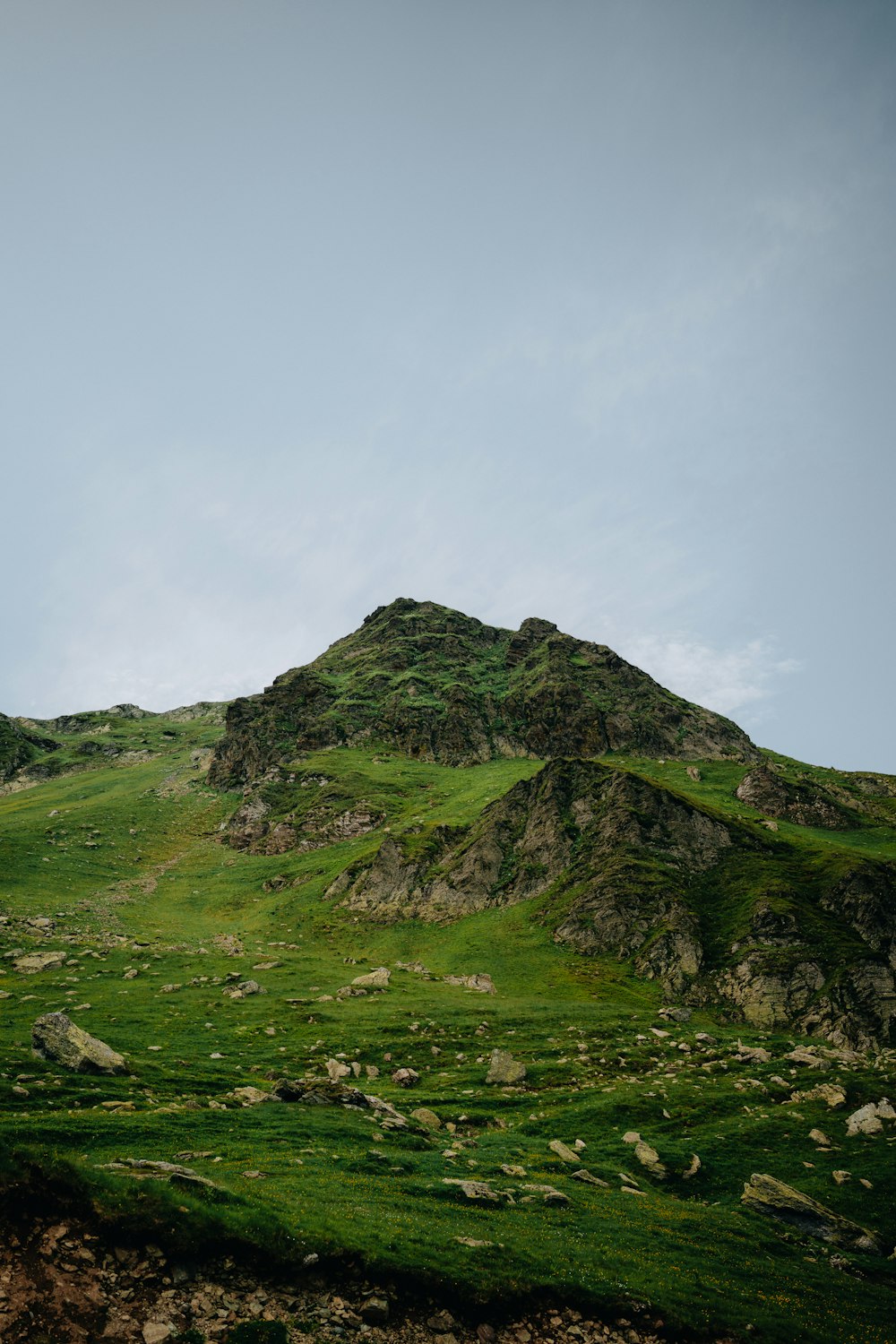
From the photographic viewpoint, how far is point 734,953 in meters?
52.7

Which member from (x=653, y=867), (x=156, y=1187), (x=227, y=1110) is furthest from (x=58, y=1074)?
(x=653, y=867)

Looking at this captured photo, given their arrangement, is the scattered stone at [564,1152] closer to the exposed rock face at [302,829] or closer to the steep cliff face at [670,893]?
the steep cliff face at [670,893]

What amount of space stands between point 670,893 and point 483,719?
100 meters

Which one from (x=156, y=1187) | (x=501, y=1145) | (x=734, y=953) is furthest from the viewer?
(x=734, y=953)

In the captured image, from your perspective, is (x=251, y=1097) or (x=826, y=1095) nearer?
(x=251, y=1097)

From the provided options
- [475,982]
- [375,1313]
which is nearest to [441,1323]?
[375,1313]

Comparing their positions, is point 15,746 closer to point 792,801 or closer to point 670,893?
point 670,893

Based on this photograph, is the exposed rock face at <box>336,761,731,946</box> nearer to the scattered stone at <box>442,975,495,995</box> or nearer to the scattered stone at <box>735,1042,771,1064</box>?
the scattered stone at <box>442,975,495,995</box>

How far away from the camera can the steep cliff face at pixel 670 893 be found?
156 feet

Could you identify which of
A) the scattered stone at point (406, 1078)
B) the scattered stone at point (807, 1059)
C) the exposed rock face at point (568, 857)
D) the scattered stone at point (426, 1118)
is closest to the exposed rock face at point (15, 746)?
the exposed rock face at point (568, 857)

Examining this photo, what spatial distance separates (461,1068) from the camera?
121 feet

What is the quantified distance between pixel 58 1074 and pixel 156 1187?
1379 cm

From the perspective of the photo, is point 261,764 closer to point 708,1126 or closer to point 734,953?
point 734,953

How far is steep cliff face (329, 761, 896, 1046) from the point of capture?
4750cm
